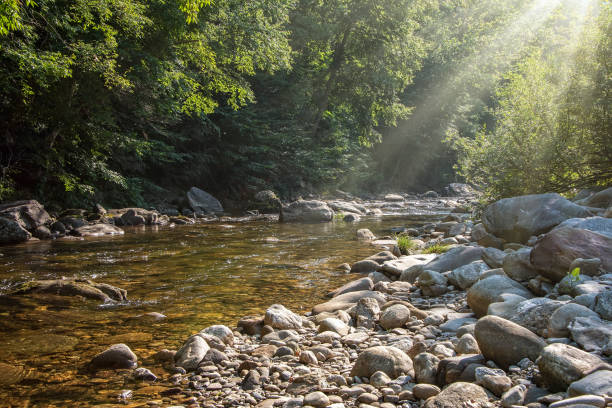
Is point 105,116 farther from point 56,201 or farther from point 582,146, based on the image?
point 582,146

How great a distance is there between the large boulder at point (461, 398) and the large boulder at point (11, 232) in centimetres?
1023

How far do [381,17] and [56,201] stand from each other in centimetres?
1674

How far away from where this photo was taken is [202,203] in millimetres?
18359

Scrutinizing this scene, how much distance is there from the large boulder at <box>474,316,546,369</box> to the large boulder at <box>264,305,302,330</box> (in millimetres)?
1913

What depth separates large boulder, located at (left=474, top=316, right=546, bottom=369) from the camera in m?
2.95

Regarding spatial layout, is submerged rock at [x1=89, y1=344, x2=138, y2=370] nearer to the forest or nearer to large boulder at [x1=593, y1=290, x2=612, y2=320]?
large boulder at [x1=593, y1=290, x2=612, y2=320]

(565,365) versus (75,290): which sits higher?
(565,365)

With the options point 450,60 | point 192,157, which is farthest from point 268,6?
point 450,60

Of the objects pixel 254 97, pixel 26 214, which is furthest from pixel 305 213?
pixel 26 214

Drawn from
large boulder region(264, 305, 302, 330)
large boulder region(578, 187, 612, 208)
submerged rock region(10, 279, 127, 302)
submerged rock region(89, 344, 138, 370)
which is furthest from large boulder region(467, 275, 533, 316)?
large boulder region(578, 187, 612, 208)

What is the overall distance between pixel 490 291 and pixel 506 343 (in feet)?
4.66

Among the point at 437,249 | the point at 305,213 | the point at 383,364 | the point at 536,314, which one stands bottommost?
the point at 305,213

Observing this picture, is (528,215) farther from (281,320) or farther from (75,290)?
(75,290)

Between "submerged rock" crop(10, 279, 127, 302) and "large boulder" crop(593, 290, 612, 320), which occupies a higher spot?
"large boulder" crop(593, 290, 612, 320)
